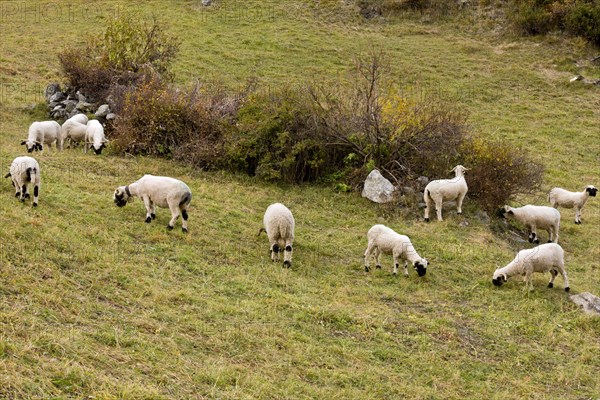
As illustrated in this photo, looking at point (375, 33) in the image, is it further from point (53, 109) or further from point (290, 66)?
point (53, 109)

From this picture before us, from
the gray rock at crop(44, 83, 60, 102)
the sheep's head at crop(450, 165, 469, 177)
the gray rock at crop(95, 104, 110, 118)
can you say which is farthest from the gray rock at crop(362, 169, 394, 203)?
the gray rock at crop(44, 83, 60, 102)

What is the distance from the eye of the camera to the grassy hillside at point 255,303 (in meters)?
9.17

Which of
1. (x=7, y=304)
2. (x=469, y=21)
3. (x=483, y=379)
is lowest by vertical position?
(x=483, y=379)

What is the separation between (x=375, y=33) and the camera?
43500 mm

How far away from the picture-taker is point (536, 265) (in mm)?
15094

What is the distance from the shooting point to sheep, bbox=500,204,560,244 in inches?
759

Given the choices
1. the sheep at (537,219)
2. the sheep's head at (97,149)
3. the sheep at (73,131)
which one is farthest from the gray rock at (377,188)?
the sheep at (73,131)

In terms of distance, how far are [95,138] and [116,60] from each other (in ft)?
24.4

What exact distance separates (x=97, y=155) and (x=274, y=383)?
1438 cm

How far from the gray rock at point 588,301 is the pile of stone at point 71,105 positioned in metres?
16.9

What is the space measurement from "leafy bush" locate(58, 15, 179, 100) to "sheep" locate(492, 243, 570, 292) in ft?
56.6

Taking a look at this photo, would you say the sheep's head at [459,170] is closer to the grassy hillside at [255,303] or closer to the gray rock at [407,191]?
the grassy hillside at [255,303]

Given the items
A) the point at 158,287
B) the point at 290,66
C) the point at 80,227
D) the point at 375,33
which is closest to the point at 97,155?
the point at 80,227

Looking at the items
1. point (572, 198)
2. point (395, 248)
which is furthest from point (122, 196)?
point (572, 198)
